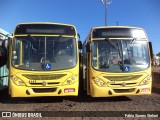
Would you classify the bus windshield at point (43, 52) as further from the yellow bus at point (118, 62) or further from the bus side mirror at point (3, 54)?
the bus side mirror at point (3, 54)

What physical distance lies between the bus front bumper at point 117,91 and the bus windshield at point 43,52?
4.13ft

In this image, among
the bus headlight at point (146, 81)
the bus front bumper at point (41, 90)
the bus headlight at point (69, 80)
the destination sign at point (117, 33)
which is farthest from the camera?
the destination sign at point (117, 33)

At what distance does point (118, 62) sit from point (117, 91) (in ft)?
3.57

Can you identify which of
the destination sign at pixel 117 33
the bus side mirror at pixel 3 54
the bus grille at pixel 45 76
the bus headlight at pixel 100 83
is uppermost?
the destination sign at pixel 117 33

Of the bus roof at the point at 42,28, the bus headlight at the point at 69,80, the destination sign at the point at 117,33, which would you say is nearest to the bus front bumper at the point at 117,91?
the bus headlight at the point at 69,80

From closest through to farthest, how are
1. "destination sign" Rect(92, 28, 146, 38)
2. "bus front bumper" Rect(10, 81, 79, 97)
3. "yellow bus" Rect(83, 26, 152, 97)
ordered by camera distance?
"bus front bumper" Rect(10, 81, 79, 97), "yellow bus" Rect(83, 26, 152, 97), "destination sign" Rect(92, 28, 146, 38)

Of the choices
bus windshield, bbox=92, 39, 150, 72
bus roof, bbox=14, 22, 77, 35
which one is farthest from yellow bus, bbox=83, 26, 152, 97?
bus roof, bbox=14, 22, 77, 35

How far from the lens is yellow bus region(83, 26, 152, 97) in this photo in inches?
442

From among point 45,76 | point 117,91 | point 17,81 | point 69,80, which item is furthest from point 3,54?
point 117,91

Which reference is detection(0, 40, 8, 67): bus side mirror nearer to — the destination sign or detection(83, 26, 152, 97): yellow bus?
detection(83, 26, 152, 97): yellow bus

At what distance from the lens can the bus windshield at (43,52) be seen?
36.4ft

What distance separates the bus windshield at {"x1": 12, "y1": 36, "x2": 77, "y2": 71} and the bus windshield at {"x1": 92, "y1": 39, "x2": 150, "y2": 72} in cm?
92

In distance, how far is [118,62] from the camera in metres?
11.5

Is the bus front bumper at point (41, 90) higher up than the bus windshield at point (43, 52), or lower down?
lower down
